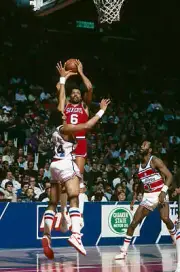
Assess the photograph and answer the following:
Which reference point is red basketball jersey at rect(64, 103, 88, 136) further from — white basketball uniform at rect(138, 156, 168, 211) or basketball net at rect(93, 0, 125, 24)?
basketball net at rect(93, 0, 125, 24)

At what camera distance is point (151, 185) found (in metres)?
12.9

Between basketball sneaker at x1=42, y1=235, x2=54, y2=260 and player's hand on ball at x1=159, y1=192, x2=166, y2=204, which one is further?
player's hand on ball at x1=159, y1=192, x2=166, y2=204

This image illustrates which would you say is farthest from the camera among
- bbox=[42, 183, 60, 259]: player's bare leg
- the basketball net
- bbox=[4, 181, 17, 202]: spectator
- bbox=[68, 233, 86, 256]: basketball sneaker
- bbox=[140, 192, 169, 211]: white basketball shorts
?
bbox=[4, 181, 17, 202]: spectator

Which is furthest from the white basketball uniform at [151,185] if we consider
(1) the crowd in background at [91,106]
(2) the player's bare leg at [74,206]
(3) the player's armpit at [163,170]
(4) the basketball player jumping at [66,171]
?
(2) the player's bare leg at [74,206]

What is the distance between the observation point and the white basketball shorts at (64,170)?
402 inches

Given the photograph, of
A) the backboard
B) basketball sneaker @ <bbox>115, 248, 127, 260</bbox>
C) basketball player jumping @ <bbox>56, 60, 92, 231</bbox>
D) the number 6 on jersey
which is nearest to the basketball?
basketball player jumping @ <bbox>56, 60, 92, 231</bbox>

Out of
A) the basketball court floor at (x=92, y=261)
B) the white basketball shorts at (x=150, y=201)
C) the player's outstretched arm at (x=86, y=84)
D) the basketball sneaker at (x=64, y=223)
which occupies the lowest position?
the basketball court floor at (x=92, y=261)

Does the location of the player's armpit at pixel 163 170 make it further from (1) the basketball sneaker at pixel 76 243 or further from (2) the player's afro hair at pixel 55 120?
(2) the player's afro hair at pixel 55 120

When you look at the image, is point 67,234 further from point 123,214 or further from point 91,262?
point 91,262

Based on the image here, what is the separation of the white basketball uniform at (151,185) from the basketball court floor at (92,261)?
Answer: 1.03 m

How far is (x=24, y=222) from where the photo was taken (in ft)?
47.9

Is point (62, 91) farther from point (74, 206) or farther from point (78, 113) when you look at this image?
point (74, 206)

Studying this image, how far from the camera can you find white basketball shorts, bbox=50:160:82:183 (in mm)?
10211

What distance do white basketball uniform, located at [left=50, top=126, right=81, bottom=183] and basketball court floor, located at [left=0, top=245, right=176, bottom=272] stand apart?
1.44 m
